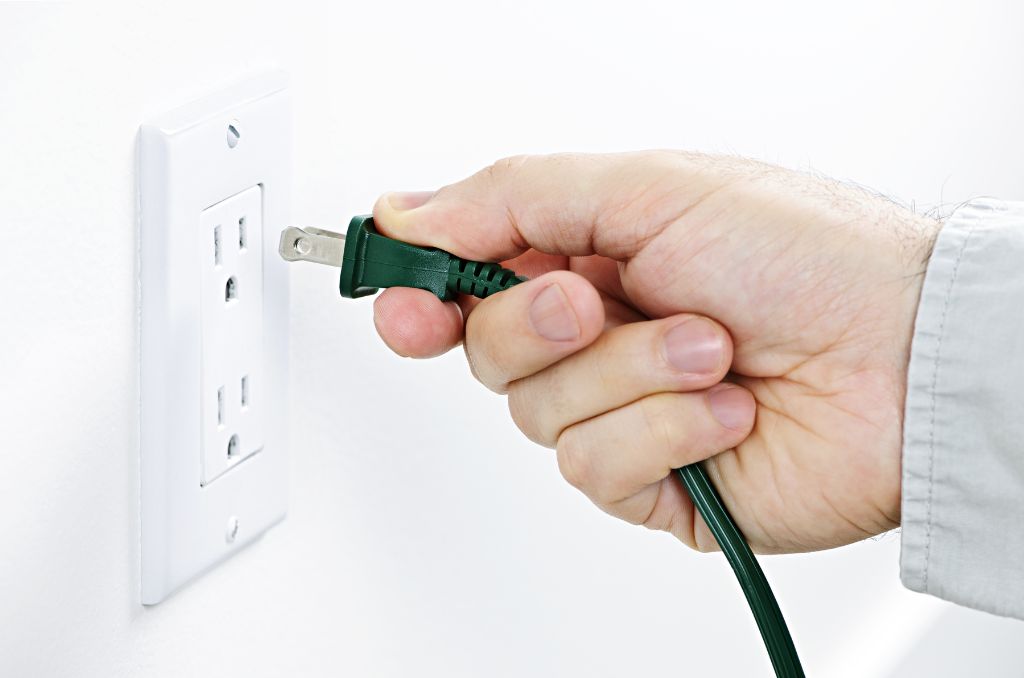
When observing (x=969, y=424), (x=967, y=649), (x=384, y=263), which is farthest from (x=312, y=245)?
(x=967, y=649)

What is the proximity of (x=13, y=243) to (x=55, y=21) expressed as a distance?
0.06 metres

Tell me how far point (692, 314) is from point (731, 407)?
4 cm

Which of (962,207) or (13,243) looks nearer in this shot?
(13,243)

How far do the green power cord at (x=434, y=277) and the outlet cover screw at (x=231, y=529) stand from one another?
10 centimetres

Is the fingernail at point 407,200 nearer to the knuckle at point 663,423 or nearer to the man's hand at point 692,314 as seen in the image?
the man's hand at point 692,314

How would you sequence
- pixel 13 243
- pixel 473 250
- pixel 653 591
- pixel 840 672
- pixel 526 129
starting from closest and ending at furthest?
pixel 13 243 → pixel 473 250 → pixel 526 129 → pixel 653 591 → pixel 840 672

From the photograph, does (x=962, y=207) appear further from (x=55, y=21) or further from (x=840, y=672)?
(x=840, y=672)

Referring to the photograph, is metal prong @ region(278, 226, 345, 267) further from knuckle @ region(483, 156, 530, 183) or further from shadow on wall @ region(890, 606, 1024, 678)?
shadow on wall @ region(890, 606, 1024, 678)

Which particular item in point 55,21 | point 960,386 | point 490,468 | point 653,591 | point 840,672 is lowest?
point 840,672

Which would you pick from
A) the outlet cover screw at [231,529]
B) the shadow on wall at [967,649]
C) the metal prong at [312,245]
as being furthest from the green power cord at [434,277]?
the shadow on wall at [967,649]

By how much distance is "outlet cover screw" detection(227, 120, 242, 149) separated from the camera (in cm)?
38

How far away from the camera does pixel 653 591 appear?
0.65 metres

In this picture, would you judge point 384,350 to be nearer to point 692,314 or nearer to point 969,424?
point 692,314

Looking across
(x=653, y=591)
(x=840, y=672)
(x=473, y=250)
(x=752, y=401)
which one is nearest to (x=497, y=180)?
(x=473, y=250)
